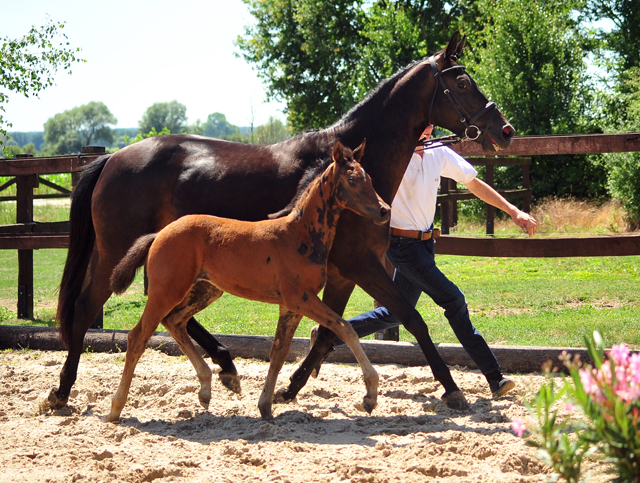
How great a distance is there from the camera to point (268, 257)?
3.89m

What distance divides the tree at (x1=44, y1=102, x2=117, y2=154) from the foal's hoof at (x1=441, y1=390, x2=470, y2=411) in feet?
490

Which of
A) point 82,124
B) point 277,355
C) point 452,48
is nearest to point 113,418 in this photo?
point 277,355

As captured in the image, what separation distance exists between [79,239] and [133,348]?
4.53 feet

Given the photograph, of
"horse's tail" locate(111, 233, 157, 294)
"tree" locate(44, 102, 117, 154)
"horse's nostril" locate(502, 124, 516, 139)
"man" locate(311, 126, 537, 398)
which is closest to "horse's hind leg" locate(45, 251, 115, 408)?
"horse's tail" locate(111, 233, 157, 294)

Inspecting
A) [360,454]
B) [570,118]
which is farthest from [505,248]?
[570,118]

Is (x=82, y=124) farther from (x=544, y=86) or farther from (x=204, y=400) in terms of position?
(x=204, y=400)

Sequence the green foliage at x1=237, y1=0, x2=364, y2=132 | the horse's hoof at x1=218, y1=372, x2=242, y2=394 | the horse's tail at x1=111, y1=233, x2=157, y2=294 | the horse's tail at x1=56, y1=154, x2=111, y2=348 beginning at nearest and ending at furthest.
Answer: the horse's tail at x1=111, y1=233, x2=157, y2=294 → the horse's hoof at x1=218, y1=372, x2=242, y2=394 → the horse's tail at x1=56, y1=154, x2=111, y2=348 → the green foliage at x1=237, y1=0, x2=364, y2=132

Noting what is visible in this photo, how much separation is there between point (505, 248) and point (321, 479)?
3.17 m

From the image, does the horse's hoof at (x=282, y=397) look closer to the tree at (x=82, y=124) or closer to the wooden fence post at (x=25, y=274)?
the wooden fence post at (x=25, y=274)

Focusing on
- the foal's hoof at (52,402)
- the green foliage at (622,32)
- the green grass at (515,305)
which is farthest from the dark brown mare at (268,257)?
the green foliage at (622,32)

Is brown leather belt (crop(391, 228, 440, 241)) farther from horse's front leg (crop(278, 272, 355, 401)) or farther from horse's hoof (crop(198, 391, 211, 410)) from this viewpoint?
horse's hoof (crop(198, 391, 211, 410))

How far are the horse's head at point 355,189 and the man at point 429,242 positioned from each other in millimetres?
703

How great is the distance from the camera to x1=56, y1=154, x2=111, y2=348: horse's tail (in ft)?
16.1

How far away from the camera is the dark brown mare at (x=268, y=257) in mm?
3768
